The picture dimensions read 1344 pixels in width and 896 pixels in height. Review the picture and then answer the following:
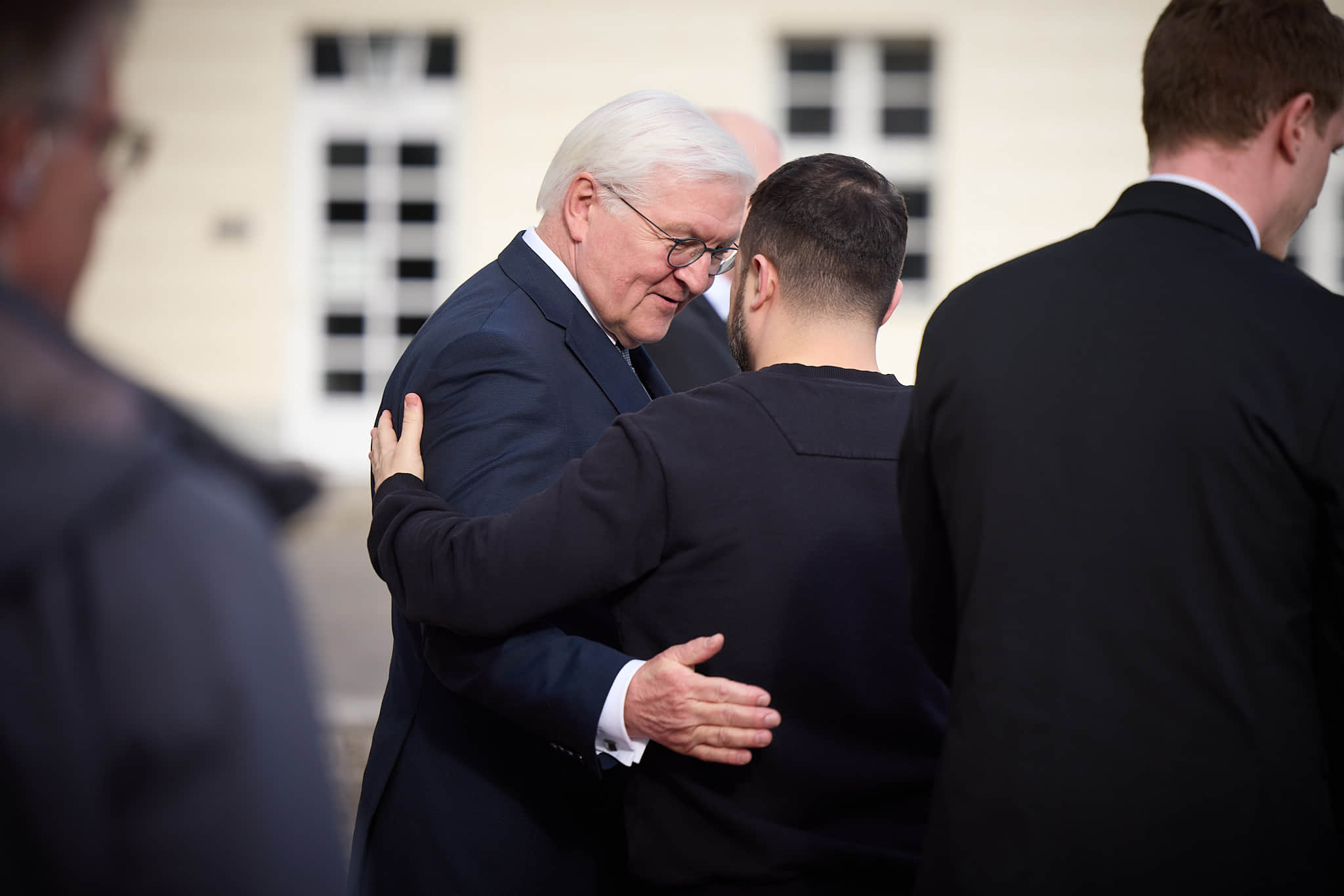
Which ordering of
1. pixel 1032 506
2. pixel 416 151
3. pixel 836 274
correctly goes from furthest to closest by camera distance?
1. pixel 416 151
2. pixel 836 274
3. pixel 1032 506

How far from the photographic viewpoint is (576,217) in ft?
6.96

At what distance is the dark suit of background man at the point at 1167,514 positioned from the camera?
1239mm

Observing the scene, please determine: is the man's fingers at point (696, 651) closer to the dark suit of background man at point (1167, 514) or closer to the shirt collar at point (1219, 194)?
the dark suit of background man at point (1167, 514)

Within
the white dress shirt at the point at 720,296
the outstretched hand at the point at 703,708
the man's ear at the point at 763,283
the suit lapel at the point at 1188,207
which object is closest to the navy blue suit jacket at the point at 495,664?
the outstretched hand at the point at 703,708

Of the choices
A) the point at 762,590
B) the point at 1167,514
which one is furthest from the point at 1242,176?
the point at 762,590

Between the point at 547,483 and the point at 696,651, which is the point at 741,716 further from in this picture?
the point at 547,483

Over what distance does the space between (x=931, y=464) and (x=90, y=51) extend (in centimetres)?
99

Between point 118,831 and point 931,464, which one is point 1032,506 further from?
point 118,831

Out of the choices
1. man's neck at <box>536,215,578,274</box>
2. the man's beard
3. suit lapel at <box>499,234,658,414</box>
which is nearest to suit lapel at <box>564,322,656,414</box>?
suit lapel at <box>499,234,658,414</box>

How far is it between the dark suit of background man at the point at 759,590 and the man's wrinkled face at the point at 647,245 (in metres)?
0.51

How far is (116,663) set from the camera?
73 centimetres

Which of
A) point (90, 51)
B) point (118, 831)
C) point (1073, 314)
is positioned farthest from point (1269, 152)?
point (118, 831)

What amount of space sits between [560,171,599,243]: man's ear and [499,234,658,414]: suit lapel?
0.08 m

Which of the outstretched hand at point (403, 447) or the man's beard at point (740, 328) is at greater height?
the man's beard at point (740, 328)
